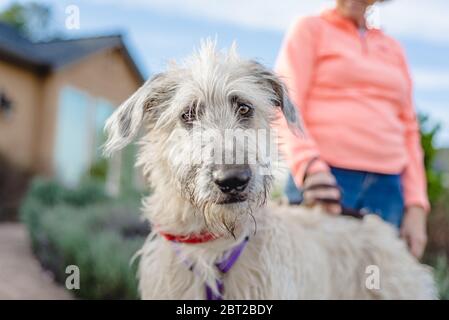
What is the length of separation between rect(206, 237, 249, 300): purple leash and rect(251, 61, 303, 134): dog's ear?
0.58m

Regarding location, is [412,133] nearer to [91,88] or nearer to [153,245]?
[153,245]

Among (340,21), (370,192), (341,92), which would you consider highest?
(340,21)

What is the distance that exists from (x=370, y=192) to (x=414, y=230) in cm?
42

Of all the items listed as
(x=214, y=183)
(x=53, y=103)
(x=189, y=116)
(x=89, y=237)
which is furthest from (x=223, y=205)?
(x=53, y=103)

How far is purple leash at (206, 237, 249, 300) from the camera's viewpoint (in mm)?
2551

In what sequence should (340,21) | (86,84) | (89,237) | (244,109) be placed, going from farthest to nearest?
(86,84), (89,237), (340,21), (244,109)

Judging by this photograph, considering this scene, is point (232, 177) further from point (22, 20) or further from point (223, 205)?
point (22, 20)

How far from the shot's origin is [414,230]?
366 cm

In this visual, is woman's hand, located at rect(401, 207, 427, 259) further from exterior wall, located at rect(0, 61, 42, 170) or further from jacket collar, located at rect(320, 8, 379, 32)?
exterior wall, located at rect(0, 61, 42, 170)

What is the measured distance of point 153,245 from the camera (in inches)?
109

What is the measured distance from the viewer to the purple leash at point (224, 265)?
255cm

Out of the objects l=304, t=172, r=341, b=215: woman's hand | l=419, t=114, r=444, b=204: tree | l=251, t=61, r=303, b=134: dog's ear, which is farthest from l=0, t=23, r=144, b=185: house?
l=251, t=61, r=303, b=134: dog's ear

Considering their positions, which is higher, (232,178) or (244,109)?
(244,109)
